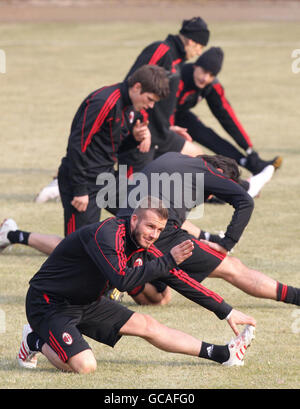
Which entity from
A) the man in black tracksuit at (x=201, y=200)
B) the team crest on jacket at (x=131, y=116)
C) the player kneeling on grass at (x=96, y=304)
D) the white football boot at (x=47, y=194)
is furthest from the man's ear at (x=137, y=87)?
the white football boot at (x=47, y=194)

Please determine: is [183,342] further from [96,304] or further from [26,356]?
[26,356]

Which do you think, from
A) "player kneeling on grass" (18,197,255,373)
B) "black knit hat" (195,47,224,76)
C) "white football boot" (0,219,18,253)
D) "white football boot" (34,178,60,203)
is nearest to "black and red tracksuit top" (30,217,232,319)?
"player kneeling on grass" (18,197,255,373)

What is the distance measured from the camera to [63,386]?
21.0ft

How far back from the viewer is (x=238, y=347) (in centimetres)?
679

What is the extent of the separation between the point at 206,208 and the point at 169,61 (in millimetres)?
2076

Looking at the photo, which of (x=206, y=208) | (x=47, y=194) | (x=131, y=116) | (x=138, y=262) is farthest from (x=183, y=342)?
(x=47, y=194)

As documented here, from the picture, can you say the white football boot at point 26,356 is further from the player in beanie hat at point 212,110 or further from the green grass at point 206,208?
the player in beanie hat at point 212,110

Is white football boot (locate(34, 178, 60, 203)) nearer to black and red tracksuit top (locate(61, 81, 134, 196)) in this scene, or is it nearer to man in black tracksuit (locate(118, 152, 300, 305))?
black and red tracksuit top (locate(61, 81, 134, 196))

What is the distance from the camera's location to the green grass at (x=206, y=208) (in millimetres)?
6777

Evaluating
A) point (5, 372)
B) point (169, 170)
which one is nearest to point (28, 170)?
point (169, 170)

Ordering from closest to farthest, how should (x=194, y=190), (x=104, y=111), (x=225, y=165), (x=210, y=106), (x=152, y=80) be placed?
(x=194, y=190), (x=225, y=165), (x=152, y=80), (x=104, y=111), (x=210, y=106)

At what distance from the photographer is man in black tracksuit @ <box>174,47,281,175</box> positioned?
11.3 meters

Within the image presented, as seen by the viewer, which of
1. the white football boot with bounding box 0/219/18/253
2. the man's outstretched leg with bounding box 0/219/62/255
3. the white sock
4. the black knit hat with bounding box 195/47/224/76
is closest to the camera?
the man's outstretched leg with bounding box 0/219/62/255
